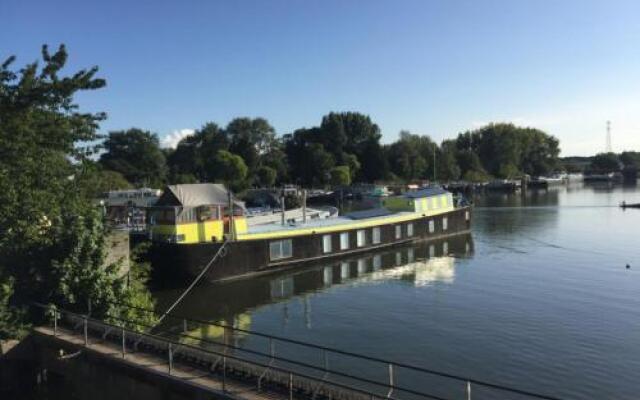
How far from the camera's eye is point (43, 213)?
64.3 ft

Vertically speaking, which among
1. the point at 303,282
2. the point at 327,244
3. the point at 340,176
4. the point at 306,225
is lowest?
Result: the point at 303,282

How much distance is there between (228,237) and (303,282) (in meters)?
6.06

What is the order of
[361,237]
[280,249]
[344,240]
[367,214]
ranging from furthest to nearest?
[367,214]
[361,237]
[344,240]
[280,249]

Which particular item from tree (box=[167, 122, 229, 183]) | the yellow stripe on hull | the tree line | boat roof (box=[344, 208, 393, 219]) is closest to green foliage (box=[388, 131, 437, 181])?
the tree line

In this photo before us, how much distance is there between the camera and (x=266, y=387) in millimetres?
14445

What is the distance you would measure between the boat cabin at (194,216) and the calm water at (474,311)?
11.5 feet

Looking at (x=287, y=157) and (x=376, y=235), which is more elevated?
(x=287, y=157)

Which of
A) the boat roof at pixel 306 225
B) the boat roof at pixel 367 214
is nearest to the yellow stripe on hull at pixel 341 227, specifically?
the boat roof at pixel 306 225

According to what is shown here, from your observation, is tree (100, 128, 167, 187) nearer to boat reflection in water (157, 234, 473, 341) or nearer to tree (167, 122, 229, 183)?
tree (167, 122, 229, 183)

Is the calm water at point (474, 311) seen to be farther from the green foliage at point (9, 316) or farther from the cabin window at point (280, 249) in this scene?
the green foliage at point (9, 316)

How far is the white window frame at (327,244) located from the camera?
45.7 meters

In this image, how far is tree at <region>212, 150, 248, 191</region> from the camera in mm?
123375

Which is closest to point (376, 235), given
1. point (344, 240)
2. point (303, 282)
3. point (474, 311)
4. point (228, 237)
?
point (344, 240)

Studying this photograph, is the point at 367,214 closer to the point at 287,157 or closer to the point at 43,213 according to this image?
the point at 43,213
